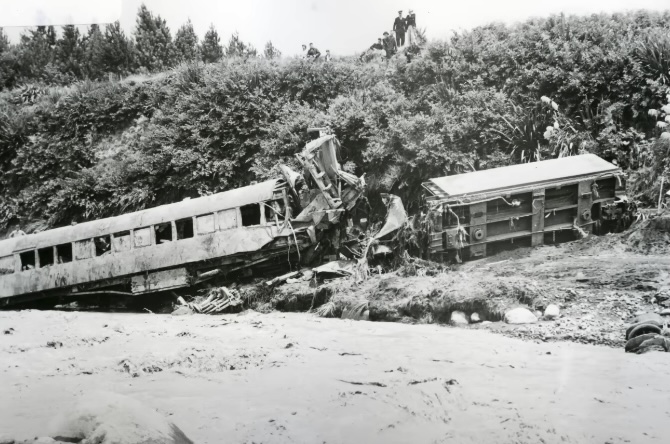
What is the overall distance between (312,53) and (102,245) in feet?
12.0

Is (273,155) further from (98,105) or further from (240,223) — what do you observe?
(98,105)

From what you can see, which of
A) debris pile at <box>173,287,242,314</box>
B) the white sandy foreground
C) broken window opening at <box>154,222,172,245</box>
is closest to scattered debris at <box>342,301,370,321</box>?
the white sandy foreground

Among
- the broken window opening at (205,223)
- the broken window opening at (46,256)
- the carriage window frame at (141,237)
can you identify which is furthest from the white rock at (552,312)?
the broken window opening at (46,256)

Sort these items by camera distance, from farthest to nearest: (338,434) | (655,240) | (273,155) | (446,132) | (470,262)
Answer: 1. (273,155)
2. (446,132)
3. (470,262)
4. (655,240)
5. (338,434)

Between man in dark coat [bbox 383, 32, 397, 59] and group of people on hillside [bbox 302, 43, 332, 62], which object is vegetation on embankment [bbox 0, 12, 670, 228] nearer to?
group of people on hillside [bbox 302, 43, 332, 62]

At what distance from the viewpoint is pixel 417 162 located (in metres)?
5.25

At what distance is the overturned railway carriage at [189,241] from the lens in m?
5.96

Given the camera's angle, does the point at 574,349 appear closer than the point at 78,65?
Yes

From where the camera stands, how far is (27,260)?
6.17 m

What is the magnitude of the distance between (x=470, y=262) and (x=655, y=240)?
146cm

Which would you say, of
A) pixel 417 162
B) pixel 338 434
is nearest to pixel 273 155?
pixel 417 162

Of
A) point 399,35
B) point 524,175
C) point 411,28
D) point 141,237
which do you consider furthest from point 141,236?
point 524,175

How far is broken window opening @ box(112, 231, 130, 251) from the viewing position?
6.12 meters

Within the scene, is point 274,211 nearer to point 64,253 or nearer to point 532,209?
point 64,253
